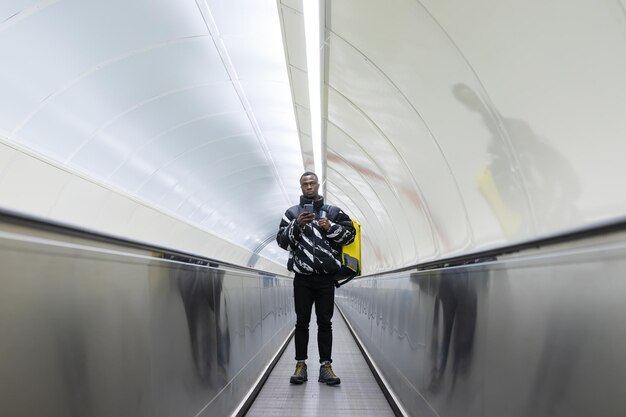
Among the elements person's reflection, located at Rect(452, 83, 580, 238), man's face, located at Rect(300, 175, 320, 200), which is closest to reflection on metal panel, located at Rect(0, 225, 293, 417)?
man's face, located at Rect(300, 175, 320, 200)

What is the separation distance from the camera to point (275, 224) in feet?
91.0

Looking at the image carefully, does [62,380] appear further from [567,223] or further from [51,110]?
[51,110]

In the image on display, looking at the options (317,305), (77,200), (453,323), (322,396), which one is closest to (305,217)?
(317,305)

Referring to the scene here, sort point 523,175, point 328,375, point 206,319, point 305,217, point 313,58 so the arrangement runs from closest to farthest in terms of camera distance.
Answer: point 206,319
point 523,175
point 305,217
point 328,375
point 313,58

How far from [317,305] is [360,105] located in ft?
11.0

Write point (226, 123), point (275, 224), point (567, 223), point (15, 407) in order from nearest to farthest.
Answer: point (15, 407) → point (567, 223) → point (226, 123) → point (275, 224)

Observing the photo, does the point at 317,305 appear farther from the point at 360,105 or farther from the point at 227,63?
the point at 227,63

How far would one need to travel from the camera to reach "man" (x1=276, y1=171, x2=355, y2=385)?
4.94 meters

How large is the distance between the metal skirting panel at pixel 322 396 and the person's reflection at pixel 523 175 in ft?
7.12

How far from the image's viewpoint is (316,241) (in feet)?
16.4

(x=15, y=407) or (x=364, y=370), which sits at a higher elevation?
(x=15, y=407)

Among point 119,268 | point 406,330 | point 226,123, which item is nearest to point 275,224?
point 226,123

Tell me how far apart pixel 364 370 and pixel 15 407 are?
18.3 ft

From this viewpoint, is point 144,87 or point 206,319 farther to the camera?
point 144,87
